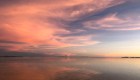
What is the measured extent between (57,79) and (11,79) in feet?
26.2

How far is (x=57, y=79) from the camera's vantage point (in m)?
35.9

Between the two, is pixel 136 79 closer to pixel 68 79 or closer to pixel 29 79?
pixel 68 79

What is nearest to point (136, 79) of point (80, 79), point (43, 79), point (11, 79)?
point (80, 79)

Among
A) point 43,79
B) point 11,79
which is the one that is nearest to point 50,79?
point 43,79

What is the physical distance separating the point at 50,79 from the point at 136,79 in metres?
14.8

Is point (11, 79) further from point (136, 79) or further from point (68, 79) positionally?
point (136, 79)

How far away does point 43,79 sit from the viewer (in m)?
36.2

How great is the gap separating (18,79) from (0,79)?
2.99 m

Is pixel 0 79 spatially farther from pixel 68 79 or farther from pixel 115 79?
pixel 115 79

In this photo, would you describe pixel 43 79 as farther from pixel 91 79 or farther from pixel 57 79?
pixel 91 79

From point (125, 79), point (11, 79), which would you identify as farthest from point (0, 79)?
point (125, 79)

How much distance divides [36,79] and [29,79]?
47.0 inches

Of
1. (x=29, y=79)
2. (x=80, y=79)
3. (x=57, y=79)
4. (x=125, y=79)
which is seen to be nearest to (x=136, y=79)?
(x=125, y=79)

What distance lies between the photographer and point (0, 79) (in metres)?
35.1
